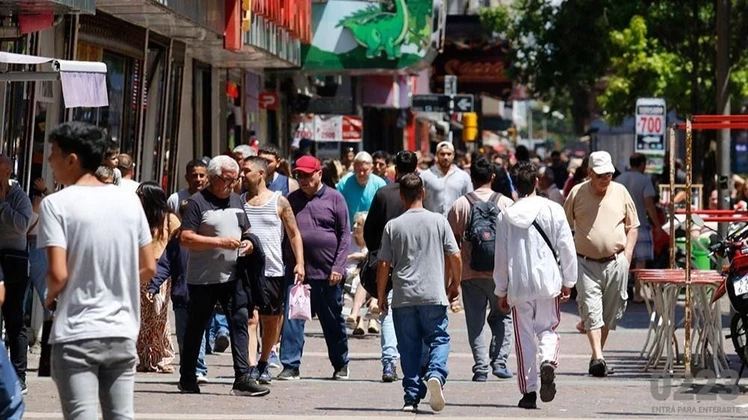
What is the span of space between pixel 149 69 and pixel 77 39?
4.38 meters

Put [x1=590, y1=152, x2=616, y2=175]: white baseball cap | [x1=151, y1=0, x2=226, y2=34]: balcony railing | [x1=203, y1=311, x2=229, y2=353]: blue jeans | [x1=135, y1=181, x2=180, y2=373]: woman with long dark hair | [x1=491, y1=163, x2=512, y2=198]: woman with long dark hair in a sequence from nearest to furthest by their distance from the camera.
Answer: [x1=135, y1=181, x2=180, y2=373]: woman with long dark hair < [x1=590, y1=152, x2=616, y2=175]: white baseball cap < [x1=203, y1=311, x2=229, y2=353]: blue jeans < [x1=491, y1=163, x2=512, y2=198]: woman with long dark hair < [x1=151, y1=0, x2=226, y2=34]: balcony railing

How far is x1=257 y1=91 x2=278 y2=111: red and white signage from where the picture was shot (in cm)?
3146

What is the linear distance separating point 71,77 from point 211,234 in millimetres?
1595

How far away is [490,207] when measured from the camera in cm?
1370

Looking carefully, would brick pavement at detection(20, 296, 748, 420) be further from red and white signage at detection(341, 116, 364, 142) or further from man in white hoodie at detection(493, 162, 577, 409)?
red and white signage at detection(341, 116, 364, 142)

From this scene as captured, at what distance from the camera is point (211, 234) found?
12.2 metres

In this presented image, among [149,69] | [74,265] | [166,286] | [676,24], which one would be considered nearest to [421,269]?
[166,286]

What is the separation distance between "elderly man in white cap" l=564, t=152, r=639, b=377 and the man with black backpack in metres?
0.76

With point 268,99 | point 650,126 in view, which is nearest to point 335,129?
point 268,99

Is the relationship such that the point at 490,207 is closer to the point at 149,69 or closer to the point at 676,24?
the point at 149,69

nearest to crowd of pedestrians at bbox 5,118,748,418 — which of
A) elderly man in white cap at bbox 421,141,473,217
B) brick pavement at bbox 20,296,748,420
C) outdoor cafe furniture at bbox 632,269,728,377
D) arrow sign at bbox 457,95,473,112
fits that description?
brick pavement at bbox 20,296,748,420

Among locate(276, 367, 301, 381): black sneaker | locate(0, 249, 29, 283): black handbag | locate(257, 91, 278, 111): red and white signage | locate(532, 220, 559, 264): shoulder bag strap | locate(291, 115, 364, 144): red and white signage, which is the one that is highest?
locate(257, 91, 278, 111): red and white signage

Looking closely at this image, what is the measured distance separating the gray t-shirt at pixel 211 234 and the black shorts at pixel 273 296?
20.5 inches

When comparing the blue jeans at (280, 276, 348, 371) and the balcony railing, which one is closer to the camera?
the blue jeans at (280, 276, 348, 371)
